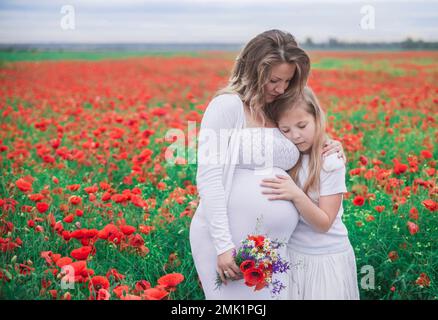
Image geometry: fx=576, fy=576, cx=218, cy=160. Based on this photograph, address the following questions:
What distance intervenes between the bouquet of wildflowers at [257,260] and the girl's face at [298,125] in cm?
45

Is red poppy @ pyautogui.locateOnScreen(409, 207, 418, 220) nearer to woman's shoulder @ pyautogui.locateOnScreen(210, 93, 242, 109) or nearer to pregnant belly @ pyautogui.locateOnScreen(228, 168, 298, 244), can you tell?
→ pregnant belly @ pyautogui.locateOnScreen(228, 168, 298, 244)

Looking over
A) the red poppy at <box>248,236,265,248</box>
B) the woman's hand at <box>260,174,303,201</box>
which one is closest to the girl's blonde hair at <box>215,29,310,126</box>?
the woman's hand at <box>260,174,303,201</box>

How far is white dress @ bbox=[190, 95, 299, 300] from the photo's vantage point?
2150 mm

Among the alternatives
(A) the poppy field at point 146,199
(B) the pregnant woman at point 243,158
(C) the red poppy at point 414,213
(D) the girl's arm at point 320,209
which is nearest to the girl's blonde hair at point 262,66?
(B) the pregnant woman at point 243,158

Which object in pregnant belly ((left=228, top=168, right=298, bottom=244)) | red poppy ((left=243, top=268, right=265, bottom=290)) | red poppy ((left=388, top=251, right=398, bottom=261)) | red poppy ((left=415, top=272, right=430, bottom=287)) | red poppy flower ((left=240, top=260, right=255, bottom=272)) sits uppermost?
pregnant belly ((left=228, top=168, right=298, bottom=244))

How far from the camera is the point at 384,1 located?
155 inches

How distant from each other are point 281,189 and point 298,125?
281 millimetres

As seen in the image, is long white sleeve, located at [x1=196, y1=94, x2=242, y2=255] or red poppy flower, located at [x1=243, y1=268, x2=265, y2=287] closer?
red poppy flower, located at [x1=243, y1=268, x2=265, y2=287]

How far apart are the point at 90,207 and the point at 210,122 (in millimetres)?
1197

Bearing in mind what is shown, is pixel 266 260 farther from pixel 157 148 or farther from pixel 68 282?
pixel 157 148

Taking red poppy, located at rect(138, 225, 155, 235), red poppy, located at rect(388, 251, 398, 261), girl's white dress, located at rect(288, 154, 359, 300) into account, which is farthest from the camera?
red poppy, located at rect(138, 225, 155, 235)

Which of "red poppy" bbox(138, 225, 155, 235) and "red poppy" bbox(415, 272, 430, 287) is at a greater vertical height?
"red poppy" bbox(138, 225, 155, 235)

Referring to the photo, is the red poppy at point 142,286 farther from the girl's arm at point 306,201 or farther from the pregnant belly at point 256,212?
the girl's arm at point 306,201

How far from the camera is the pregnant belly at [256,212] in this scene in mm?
2191
